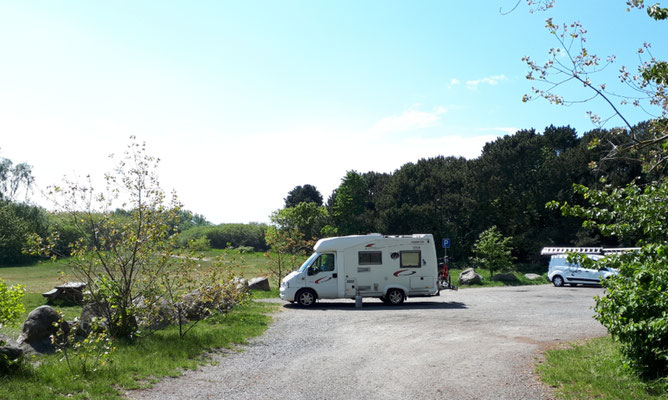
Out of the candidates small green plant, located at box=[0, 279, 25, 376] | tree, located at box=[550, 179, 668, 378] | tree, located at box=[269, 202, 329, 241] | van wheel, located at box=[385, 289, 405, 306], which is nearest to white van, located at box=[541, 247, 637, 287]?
van wheel, located at box=[385, 289, 405, 306]

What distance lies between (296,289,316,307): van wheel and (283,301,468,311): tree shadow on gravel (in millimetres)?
216

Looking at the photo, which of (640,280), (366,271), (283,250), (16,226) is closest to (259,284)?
(283,250)

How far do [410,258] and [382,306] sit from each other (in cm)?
219

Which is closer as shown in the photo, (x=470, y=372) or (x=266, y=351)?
(x=470, y=372)

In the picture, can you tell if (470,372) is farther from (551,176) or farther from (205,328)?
(551,176)

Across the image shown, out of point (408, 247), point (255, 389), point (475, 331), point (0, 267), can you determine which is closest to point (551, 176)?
point (408, 247)

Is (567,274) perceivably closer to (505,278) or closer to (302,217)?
(505,278)

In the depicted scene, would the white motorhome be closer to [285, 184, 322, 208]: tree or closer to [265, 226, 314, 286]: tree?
[265, 226, 314, 286]: tree

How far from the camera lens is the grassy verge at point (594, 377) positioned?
705 centimetres

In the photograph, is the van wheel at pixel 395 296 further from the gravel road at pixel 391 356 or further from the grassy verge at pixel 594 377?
the grassy verge at pixel 594 377

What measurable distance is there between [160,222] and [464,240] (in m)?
37.7

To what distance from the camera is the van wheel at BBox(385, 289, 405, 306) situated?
66.4 ft

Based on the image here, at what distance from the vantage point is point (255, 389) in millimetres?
7988

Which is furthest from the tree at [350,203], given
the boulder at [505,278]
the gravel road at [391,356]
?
the gravel road at [391,356]
